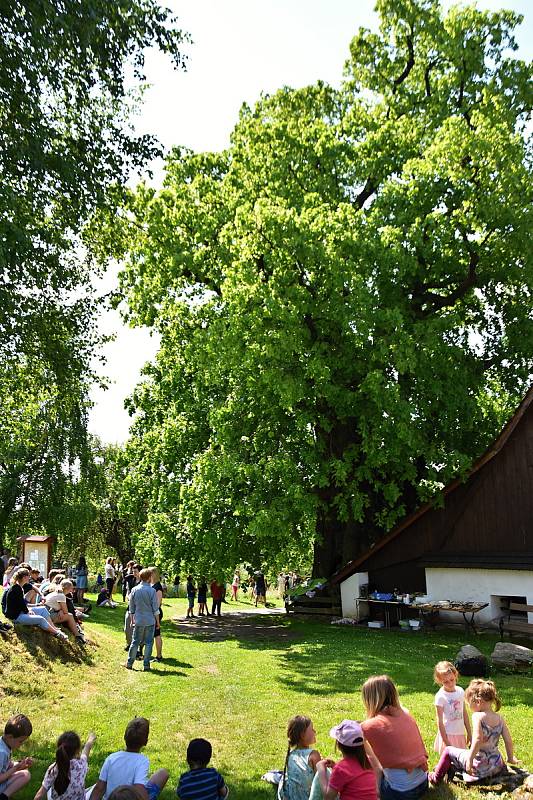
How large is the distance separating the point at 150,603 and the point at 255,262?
11047 millimetres

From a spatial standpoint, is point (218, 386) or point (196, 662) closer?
point (196, 662)

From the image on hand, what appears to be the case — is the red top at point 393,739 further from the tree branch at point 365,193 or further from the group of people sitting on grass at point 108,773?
the tree branch at point 365,193

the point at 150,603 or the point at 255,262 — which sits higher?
the point at 255,262

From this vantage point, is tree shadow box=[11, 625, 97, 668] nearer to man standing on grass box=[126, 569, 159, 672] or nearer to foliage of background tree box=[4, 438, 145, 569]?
man standing on grass box=[126, 569, 159, 672]

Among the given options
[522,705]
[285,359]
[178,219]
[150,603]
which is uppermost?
[178,219]

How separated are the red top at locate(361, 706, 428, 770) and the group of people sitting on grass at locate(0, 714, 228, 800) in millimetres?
1414

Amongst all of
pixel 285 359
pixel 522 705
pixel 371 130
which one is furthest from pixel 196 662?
pixel 371 130

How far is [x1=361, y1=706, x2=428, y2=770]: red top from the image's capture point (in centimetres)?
630

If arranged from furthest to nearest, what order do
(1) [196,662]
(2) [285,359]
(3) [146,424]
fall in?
1. (3) [146,424]
2. (2) [285,359]
3. (1) [196,662]

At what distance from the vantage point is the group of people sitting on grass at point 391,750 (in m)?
5.66

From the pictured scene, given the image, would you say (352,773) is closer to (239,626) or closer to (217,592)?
(239,626)

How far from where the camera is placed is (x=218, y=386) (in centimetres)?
2431

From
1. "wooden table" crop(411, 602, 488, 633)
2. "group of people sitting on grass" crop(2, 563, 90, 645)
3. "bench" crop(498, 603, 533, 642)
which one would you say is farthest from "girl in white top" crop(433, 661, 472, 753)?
"wooden table" crop(411, 602, 488, 633)

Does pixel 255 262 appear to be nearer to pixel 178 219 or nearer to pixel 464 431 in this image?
pixel 178 219
